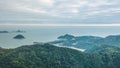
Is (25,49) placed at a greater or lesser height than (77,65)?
greater

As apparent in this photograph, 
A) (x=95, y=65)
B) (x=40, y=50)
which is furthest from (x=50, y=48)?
(x=95, y=65)

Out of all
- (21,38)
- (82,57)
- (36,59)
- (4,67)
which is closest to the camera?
(4,67)

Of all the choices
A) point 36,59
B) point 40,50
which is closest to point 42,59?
point 36,59

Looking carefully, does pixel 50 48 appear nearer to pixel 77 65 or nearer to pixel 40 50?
pixel 40 50

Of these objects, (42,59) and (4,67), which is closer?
(4,67)

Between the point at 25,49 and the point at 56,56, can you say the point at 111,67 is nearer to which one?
the point at 56,56

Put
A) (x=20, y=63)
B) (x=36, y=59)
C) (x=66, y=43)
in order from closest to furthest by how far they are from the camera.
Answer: (x=20, y=63)
(x=36, y=59)
(x=66, y=43)
